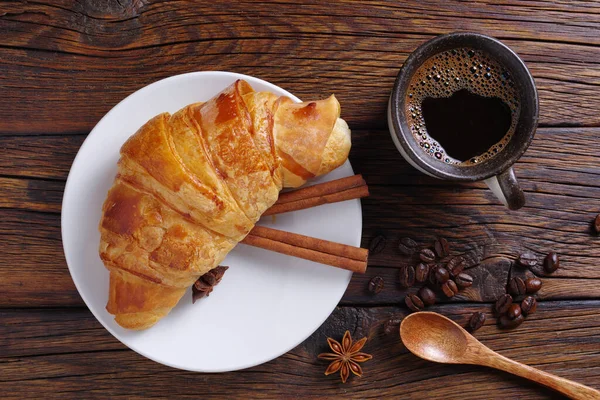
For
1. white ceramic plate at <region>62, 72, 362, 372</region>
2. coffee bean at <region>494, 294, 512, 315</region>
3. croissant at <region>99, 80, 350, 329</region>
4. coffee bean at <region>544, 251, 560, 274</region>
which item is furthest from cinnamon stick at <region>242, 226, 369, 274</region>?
coffee bean at <region>544, 251, 560, 274</region>

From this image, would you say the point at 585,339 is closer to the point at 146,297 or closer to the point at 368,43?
the point at 368,43

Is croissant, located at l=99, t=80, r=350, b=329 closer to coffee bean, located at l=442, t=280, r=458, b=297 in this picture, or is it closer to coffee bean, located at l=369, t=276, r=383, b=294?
coffee bean, located at l=369, t=276, r=383, b=294

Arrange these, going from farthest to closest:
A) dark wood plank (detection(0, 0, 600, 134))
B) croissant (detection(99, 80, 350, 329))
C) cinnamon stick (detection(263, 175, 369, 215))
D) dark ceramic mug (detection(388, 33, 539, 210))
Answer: dark wood plank (detection(0, 0, 600, 134)) → cinnamon stick (detection(263, 175, 369, 215)) → dark ceramic mug (detection(388, 33, 539, 210)) → croissant (detection(99, 80, 350, 329))

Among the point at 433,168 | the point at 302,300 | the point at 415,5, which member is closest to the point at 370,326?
the point at 302,300

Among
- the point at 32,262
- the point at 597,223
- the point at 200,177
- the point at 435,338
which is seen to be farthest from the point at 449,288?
the point at 32,262

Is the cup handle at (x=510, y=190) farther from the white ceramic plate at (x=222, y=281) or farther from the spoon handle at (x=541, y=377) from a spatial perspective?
the spoon handle at (x=541, y=377)

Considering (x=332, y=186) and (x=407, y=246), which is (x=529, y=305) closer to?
(x=407, y=246)
